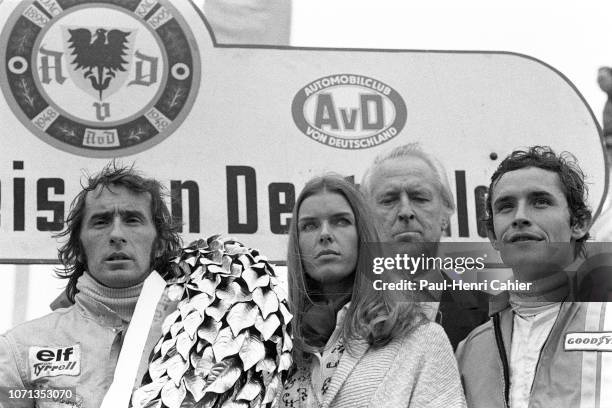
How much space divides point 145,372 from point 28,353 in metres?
0.32

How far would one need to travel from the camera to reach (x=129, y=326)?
7.41ft

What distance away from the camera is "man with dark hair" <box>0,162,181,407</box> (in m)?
2.26

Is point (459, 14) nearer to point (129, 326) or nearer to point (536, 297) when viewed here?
point (536, 297)

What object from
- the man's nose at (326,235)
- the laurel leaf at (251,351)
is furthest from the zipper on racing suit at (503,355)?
the laurel leaf at (251,351)

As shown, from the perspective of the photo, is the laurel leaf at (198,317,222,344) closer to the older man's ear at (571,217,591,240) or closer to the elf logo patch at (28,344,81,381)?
the elf logo patch at (28,344,81,381)

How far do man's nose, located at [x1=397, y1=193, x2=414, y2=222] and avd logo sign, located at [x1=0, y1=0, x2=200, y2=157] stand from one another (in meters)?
0.56

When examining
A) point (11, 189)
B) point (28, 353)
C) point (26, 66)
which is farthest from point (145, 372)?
→ point (26, 66)

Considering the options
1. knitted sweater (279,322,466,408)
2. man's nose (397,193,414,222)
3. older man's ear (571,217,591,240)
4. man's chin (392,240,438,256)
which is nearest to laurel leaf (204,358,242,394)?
knitted sweater (279,322,466,408)

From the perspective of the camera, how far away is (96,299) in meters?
2.34

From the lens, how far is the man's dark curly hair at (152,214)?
2434 mm

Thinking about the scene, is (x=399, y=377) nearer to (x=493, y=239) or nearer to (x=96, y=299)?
(x=493, y=239)

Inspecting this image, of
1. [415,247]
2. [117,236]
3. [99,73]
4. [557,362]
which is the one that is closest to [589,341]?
[557,362]

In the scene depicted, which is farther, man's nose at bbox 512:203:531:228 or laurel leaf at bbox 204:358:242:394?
man's nose at bbox 512:203:531:228

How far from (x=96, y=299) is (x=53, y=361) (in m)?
0.14
